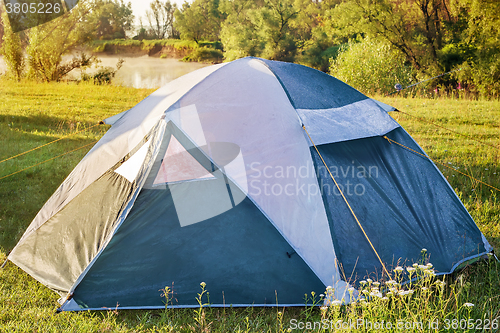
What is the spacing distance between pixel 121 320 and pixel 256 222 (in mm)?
1128

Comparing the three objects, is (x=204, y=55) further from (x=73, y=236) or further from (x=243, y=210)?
(x=243, y=210)

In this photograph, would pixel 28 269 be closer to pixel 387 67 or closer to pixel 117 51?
pixel 387 67

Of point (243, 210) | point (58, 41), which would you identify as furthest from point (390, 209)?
point (58, 41)

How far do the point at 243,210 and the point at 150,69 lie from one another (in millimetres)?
24440

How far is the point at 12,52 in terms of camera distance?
13312mm

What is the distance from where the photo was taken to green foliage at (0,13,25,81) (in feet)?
43.2

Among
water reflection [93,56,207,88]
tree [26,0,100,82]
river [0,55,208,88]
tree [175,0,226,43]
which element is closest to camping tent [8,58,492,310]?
tree [26,0,100,82]

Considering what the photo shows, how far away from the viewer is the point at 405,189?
3066 millimetres

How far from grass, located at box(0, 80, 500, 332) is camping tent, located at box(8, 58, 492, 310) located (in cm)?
12

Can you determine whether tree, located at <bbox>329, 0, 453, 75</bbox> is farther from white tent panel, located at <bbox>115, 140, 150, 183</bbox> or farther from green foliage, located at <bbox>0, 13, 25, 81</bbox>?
white tent panel, located at <bbox>115, 140, 150, 183</bbox>

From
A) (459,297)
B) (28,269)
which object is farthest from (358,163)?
(28,269)

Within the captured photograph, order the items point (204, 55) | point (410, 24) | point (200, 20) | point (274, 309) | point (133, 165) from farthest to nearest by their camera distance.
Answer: point (200, 20) → point (204, 55) → point (410, 24) → point (133, 165) → point (274, 309)

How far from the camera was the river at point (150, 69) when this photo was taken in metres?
19.1

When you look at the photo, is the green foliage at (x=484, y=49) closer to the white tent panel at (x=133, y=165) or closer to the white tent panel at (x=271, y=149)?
the white tent panel at (x=271, y=149)
